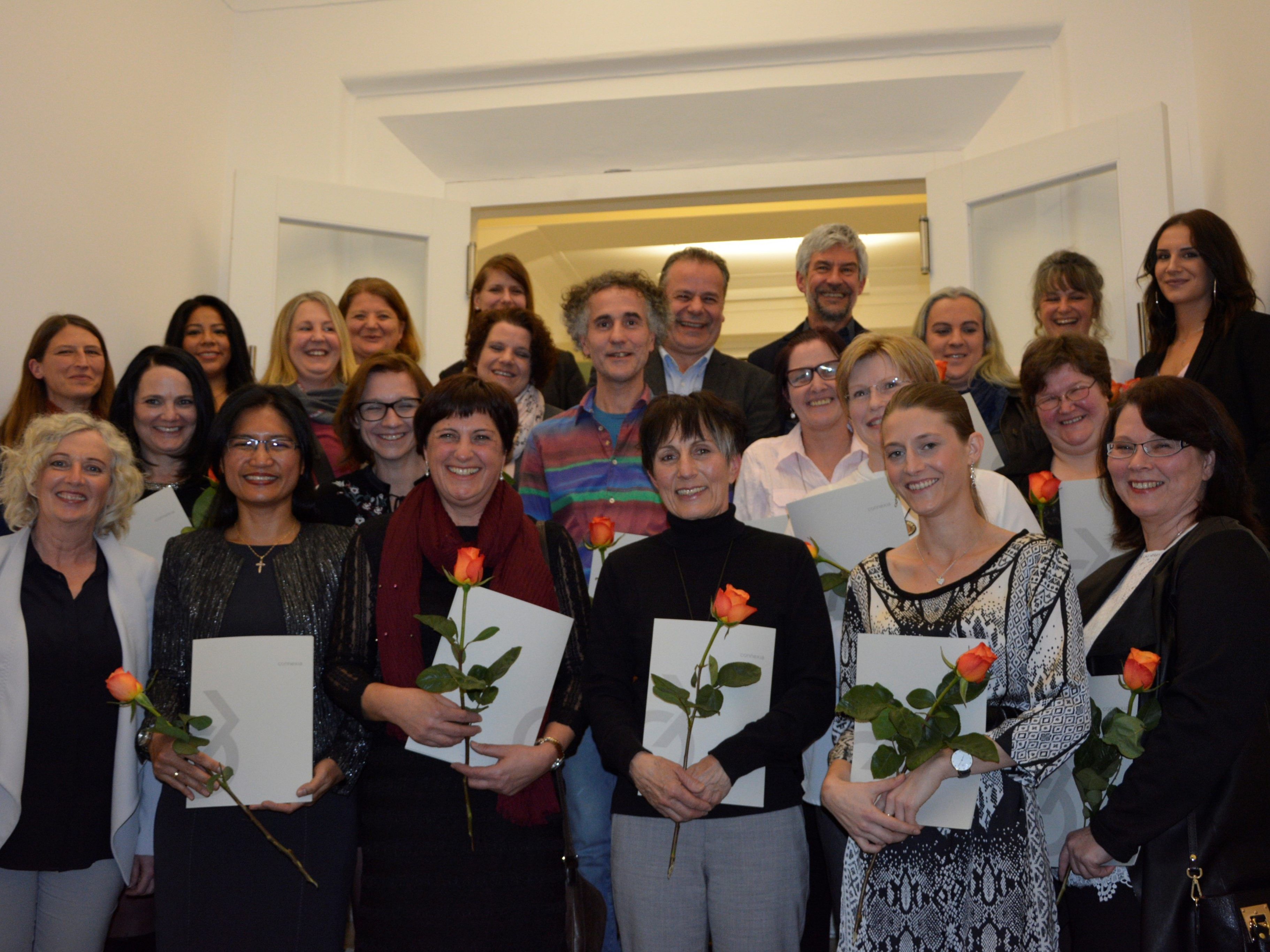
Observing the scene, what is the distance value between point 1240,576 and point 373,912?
1945mm

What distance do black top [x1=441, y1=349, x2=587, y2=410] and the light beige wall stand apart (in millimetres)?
2807

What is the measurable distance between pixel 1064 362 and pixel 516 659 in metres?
1.86

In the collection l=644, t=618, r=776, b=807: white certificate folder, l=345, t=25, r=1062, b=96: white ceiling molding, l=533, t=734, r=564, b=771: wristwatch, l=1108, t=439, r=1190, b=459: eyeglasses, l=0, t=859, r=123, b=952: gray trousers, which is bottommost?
l=0, t=859, r=123, b=952: gray trousers

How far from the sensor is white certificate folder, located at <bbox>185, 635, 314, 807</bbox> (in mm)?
2402

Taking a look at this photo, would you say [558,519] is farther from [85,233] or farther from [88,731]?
[85,233]

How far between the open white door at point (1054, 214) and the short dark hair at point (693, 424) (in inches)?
115

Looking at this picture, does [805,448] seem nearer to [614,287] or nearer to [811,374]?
[811,374]

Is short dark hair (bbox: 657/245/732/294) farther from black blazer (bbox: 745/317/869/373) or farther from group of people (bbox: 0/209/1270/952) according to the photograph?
group of people (bbox: 0/209/1270/952)

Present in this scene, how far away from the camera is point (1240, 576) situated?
6.72 ft

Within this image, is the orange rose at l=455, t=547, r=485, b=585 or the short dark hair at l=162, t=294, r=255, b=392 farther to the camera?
the short dark hair at l=162, t=294, r=255, b=392

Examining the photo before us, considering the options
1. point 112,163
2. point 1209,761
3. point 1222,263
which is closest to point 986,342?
point 1222,263

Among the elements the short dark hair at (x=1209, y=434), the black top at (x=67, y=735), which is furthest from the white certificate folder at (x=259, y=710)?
the short dark hair at (x=1209, y=434)

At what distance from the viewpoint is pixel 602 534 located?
107 inches

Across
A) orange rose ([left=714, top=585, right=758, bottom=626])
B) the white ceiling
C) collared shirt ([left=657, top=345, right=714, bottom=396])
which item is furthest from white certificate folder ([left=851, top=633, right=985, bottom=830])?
the white ceiling
